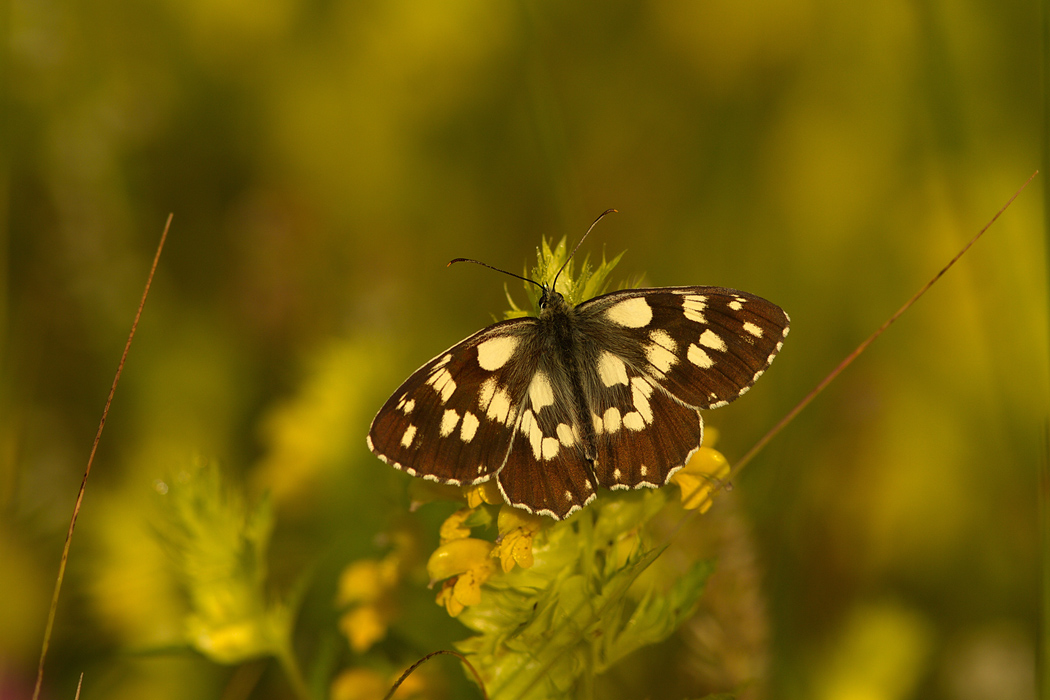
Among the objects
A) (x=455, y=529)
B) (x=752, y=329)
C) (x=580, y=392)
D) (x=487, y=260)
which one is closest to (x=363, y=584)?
(x=455, y=529)

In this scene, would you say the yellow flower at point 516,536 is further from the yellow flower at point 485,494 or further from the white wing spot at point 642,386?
the white wing spot at point 642,386

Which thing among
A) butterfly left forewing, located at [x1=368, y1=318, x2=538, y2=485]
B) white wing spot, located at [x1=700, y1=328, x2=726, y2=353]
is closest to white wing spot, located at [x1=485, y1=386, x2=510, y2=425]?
butterfly left forewing, located at [x1=368, y1=318, x2=538, y2=485]

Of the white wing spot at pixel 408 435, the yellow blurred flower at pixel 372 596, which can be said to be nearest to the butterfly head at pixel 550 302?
the white wing spot at pixel 408 435

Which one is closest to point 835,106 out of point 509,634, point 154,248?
point 509,634

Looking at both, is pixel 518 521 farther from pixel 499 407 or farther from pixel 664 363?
pixel 664 363

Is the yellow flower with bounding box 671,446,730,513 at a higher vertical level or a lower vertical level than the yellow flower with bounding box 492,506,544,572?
lower

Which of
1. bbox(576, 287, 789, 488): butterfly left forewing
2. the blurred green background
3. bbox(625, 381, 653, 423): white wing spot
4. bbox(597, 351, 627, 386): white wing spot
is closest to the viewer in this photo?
bbox(576, 287, 789, 488): butterfly left forewing

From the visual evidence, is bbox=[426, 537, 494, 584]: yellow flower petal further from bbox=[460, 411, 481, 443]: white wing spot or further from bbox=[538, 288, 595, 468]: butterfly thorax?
bbox=[538, 288, 595, 468]: butterfly thorax
